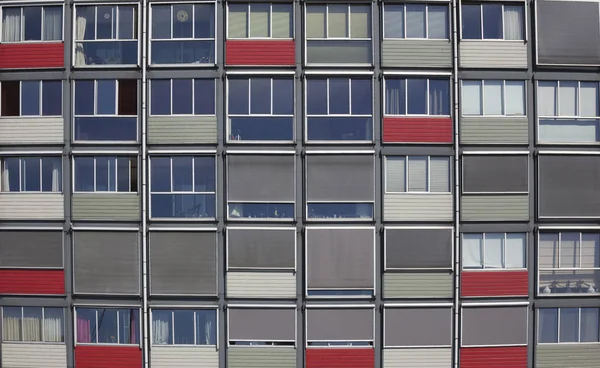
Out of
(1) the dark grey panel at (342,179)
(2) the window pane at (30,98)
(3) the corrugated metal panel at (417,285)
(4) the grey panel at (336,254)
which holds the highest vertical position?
(2) the window pane at (30,98)

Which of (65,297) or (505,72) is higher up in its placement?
→ (505,72)

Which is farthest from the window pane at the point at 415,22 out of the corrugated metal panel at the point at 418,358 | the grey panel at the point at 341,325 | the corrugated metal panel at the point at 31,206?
the corrugated metal panel at the point at 31,206

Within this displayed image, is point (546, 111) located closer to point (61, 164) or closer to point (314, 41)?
point (314, 41)

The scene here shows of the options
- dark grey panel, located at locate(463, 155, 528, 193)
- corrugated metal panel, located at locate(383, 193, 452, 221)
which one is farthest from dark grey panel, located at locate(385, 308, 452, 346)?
dark grey panel, located at locate(463, 155, 528, 193)

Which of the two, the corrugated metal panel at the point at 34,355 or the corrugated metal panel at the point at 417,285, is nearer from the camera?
the corrugated metal panel at the point at 417,285

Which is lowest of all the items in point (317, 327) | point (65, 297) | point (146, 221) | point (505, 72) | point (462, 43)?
point (317, 327)

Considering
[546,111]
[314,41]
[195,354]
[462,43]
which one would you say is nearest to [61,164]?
[195,354]

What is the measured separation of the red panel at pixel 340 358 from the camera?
12078 mm

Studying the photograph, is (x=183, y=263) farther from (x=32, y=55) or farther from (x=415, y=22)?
(x=415, y=22)

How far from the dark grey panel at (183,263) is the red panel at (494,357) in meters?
7.68

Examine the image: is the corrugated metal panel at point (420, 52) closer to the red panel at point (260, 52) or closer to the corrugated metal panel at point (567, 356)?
the red panel at point (260, 52)

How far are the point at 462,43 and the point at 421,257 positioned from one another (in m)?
6.41

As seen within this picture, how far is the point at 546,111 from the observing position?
12.2 metres

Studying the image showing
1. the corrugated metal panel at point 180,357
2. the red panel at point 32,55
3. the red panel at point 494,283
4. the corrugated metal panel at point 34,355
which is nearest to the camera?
the red panel at point 494,283
